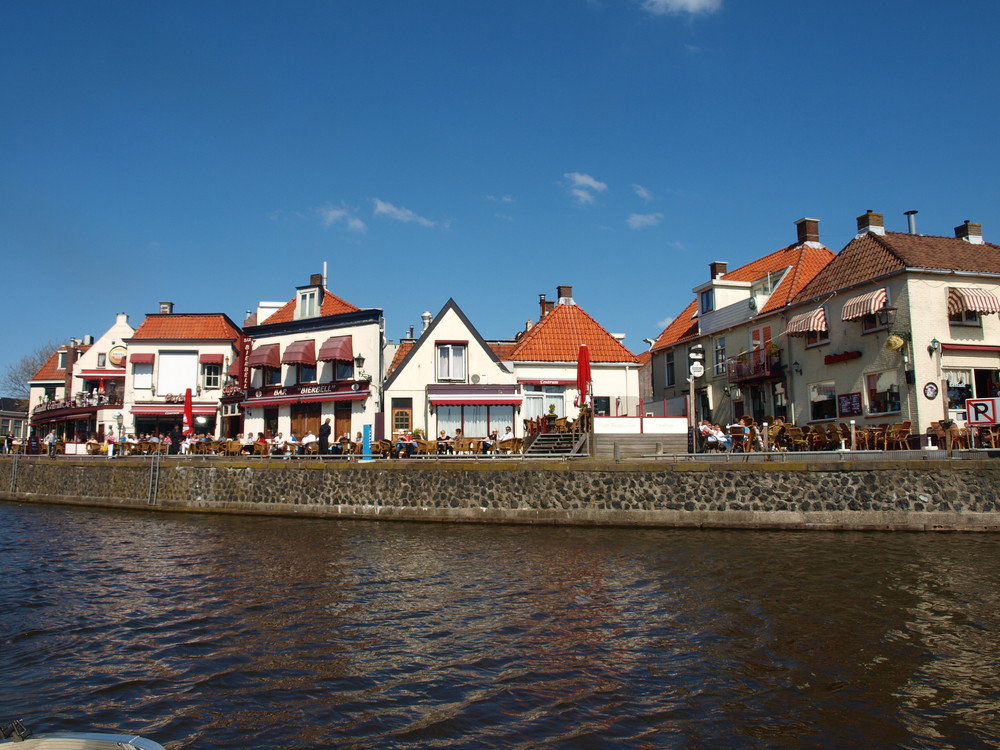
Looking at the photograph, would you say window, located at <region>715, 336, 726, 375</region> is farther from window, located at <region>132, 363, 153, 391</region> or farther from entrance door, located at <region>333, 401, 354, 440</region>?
window, located at <region>132, 363, 153, 391</region>

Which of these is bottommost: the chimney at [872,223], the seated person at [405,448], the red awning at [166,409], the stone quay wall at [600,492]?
the stone quay wall at [600,492]

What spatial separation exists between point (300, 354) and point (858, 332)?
2520cm

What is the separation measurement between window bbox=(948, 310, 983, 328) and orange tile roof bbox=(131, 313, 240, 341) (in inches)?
1467

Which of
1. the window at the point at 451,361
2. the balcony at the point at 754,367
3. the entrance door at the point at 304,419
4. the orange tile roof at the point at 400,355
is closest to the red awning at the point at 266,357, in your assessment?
the entrance door at the point at 304,419

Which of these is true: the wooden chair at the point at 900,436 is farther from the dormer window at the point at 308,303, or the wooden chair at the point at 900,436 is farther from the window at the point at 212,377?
the window at the point at 212,377

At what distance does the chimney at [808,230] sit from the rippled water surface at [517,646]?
21398mm

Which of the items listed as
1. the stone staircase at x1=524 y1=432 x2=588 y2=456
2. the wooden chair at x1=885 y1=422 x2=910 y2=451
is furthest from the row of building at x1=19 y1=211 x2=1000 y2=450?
the stone staircase at x1=524 y1=432 x2=588 y2=456

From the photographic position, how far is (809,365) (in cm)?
2897

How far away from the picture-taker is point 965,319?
81.6 ft

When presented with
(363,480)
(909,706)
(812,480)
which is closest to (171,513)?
(363,480)

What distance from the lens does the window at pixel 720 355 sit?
115ft

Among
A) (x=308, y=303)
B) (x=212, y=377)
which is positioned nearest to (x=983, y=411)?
(x=308, y=303)

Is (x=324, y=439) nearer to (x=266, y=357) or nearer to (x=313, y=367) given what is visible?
(x=313, y=367)

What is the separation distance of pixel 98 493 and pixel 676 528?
24.8 meters
